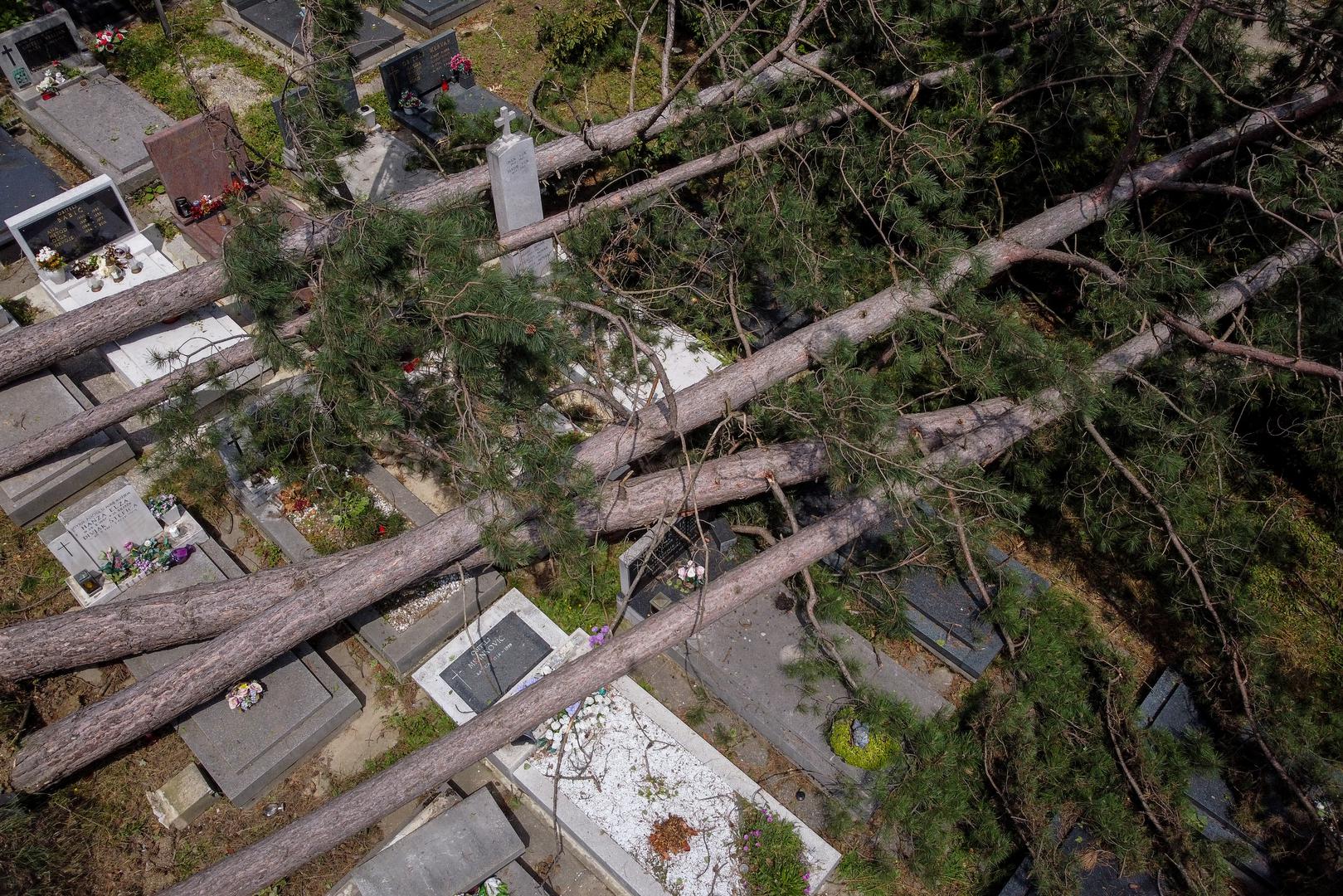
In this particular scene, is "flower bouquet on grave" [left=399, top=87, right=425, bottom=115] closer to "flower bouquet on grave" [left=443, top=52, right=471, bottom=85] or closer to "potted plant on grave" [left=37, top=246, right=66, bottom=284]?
"flower bouquet on grave" [left=443, top=52, right=471, bottom=85]

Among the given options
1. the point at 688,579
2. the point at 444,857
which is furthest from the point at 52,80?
the point at 444,857

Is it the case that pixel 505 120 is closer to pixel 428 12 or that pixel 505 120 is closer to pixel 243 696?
pixel 243 696

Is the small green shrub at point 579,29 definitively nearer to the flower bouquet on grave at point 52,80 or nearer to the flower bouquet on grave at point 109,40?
the flower bouquet on grave at point 109,40

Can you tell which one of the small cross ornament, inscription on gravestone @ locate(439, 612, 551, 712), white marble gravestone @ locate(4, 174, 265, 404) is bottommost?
inscription on gravestone @ locate(439, 612, 551, 712)

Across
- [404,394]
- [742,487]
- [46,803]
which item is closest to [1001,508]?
[742,487]

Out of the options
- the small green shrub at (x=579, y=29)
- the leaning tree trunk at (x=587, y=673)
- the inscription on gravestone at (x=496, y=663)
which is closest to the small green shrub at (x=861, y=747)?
the leaning tree trunk at (x=587, y=673)

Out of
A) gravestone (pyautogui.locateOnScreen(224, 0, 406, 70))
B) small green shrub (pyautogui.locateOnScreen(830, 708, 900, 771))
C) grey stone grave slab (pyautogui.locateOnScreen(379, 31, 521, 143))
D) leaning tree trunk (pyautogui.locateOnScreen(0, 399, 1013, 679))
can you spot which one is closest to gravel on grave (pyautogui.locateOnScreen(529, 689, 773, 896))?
small green shrub (pyautogui.locateOnScreen(830, 708, 900, 771))
